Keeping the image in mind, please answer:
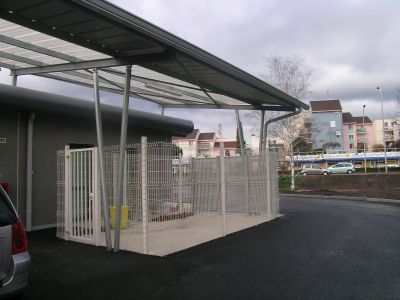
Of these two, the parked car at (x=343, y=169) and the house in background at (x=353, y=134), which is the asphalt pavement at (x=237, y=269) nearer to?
the parked car at (x=343, y=169)

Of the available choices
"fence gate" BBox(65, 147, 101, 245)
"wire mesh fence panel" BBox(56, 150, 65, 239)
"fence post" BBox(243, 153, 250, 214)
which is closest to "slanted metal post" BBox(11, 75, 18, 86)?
"wire mesh fence panel" BBox(56, 150, 65, 239)

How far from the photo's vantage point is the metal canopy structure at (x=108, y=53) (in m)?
6.50

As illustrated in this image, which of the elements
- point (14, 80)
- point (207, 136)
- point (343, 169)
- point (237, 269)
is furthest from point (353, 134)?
point (237, 269)

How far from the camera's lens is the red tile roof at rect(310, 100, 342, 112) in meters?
87.1

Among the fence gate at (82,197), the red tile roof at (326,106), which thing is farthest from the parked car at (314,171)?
the fence gate at (82,197)

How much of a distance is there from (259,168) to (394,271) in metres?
7.11

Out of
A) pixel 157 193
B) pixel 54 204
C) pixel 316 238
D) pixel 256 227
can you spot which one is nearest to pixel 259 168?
pixel 256 227

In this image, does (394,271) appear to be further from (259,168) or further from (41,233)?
(41,233)

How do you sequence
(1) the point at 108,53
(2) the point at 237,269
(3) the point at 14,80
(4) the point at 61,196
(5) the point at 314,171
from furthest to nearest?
(5) the point at 314,171 < (3) the point at 14,80 < (4) the point at 61,196 < (1) the point at 108,53 < (2) the point at 237,269

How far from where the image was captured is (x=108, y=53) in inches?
332

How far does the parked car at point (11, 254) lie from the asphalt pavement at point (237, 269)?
1.43 metres

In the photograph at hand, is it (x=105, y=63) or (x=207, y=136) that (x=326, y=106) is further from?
(x=105, y=63)

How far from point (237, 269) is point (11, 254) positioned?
12.7 feet

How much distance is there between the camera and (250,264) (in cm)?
755
